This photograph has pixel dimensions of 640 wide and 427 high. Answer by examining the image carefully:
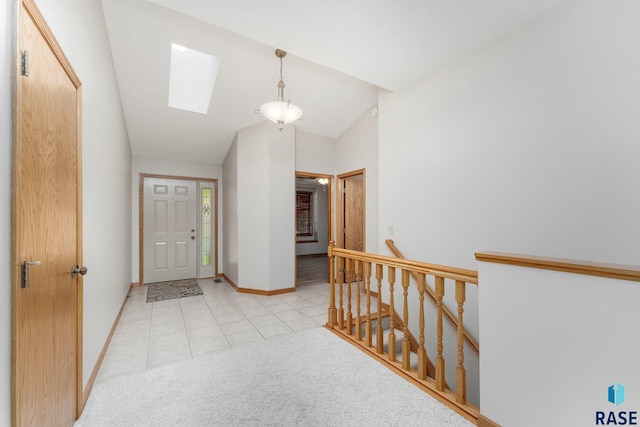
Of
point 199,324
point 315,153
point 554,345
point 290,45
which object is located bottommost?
point 199,324

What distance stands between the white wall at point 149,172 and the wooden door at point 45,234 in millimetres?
3606

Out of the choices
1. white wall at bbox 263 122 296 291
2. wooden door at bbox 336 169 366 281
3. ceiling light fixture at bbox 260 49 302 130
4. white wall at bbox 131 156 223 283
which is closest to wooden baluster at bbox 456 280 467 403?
ceiling light fixture at bbox 260 49 302 130

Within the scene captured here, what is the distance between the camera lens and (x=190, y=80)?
3.68m

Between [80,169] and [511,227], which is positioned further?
[511,227]

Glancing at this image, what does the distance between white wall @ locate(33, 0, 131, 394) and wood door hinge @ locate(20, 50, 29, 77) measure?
41cm

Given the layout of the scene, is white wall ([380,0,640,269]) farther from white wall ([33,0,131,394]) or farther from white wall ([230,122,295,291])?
white wall ([33,0,131,394])

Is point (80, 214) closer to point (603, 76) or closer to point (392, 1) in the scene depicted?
point (392, 1)

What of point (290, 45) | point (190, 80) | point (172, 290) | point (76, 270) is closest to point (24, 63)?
point (76, 270)

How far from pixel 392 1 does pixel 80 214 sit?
8.30 ft

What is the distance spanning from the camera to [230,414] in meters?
1.62

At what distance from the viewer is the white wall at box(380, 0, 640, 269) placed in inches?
64.7

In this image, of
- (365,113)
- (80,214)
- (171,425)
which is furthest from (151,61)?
(171,425)

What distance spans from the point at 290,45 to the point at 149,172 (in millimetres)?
3852

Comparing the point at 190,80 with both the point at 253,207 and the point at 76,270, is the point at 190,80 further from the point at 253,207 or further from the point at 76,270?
the point at 76,270
